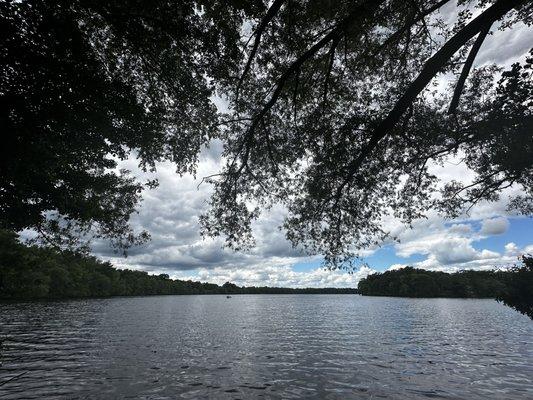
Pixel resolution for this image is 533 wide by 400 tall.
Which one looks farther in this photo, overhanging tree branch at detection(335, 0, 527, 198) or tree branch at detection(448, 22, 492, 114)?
tree branch at detection(448, 22, 492, 114)

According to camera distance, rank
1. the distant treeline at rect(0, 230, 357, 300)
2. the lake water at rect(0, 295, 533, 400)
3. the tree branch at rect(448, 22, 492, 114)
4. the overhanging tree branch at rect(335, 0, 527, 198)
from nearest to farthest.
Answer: the overhanging tree branch at rect(335, 0, 527, 198), the tree branch at rect(448, 22, 492, 114), the lake water at rect(0, 295, 533, 400), the distant treeline at rect(0, 230, 357, 300)

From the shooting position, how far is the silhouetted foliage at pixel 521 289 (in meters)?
18.7

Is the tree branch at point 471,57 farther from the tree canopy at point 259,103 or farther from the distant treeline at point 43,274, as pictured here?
the distant treeline at point 43,274

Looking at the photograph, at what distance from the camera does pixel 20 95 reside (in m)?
11.3

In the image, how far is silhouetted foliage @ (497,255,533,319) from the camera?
61.3 ft

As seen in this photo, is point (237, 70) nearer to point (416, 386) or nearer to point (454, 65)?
point (454, 65)

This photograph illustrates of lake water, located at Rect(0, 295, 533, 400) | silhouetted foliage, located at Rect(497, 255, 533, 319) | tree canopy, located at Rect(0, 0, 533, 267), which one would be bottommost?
lake water, located at Rect(0, 295, 533, 400)

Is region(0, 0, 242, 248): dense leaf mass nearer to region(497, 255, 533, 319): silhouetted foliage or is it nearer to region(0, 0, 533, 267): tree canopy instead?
region(0, 0, 533, 267): tree canopy

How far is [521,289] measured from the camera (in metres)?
19.1

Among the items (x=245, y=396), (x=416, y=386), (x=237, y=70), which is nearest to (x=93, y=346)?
(x=245, y=396)

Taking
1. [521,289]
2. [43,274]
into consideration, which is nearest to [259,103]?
[521,289]

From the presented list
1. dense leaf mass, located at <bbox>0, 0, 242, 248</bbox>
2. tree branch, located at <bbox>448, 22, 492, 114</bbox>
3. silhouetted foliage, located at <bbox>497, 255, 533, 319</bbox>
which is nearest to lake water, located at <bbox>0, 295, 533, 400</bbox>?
silhouetted foliage, located at <bbox>497, 255, 533, 319</bbox>

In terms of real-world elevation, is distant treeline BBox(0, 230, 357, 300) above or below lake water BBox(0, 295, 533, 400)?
above

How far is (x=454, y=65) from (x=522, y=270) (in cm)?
1248
